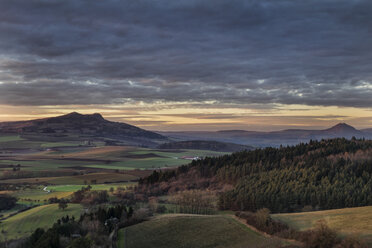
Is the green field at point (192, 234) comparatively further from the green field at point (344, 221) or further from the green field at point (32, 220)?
the green field at point (32, 220)

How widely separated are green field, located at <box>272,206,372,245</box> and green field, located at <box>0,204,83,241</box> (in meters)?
113

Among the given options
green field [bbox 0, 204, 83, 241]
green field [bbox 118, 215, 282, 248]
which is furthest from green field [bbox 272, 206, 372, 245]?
green field [bbox 0, 204, 83, 241]

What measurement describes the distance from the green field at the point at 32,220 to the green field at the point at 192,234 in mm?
74792

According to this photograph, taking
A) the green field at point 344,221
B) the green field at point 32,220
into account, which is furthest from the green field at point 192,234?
the green field at point 32,220

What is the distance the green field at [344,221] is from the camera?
68.9 m

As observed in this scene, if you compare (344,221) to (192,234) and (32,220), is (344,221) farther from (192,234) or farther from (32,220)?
(32,220)

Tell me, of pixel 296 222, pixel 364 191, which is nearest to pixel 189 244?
pixel 296 222

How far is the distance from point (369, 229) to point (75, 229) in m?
86.6

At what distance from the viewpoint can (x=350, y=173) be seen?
19300 cm

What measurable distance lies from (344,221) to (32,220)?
143 metres

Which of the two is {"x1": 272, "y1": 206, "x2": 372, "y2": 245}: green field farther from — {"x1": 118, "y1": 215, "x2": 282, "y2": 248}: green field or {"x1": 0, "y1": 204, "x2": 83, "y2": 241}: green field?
{"x1": 0, "y1": 204, "x2": 83, "y2": 241}: green field

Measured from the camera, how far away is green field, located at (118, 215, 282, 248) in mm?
79012

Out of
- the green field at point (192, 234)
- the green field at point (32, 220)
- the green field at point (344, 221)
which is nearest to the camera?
the green field at point (344, 221)

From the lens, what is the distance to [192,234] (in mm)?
88000
